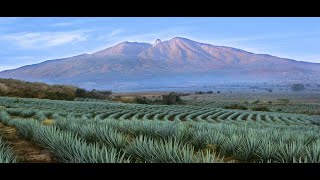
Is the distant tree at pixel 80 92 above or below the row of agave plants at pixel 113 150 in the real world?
below

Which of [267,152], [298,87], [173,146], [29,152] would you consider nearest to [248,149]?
[267,152]

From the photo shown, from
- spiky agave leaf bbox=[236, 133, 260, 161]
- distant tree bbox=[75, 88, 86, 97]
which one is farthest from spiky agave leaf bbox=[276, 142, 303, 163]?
distant tree bbox=[75, 88, 86, 97]

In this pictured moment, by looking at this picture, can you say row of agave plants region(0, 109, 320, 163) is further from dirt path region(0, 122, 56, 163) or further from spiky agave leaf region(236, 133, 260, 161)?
dirt path region(0, 122, 56, 163)

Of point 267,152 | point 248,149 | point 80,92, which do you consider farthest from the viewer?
point 80,92

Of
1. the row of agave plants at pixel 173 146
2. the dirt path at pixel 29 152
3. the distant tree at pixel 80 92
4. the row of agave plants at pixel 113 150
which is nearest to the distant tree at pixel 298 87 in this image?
the distant tree at pixel 80 92

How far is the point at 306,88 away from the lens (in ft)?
224

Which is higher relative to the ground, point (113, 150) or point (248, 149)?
point (113, 150)

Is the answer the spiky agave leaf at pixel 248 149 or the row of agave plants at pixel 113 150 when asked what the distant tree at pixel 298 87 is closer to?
the spiky agave leaf at pixel 248 149

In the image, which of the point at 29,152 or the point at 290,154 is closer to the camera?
the point at 290,154

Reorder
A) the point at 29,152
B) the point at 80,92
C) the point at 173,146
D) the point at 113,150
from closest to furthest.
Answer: the point at 113,150 → the point at 173,146 → the point at 29,152 → the point at 80,92

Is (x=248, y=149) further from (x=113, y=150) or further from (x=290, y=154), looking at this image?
(x=113, y=150)

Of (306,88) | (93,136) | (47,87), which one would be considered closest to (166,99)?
(47,87)
